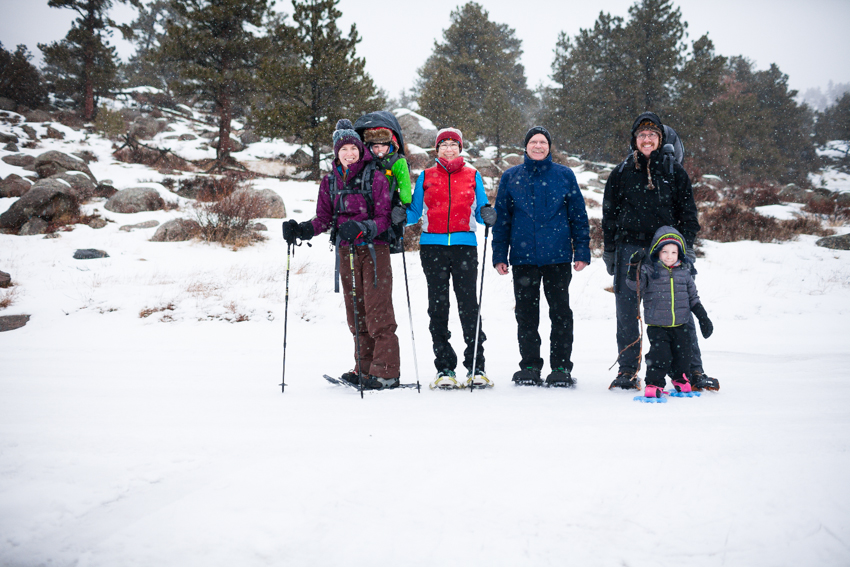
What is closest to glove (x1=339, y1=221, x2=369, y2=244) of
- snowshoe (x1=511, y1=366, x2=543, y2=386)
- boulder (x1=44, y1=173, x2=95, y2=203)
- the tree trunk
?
snowshoe (x1=511, y1=366, x2=543, y2=386)

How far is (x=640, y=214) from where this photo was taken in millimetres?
3473

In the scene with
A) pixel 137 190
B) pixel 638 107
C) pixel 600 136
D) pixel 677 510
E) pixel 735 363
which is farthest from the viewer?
pixel 600 136

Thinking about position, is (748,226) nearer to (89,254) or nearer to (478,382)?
(478,382)

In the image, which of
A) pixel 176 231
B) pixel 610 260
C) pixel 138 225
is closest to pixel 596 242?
pixel 610 260

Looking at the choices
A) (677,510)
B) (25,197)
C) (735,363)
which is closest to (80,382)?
(677,510)

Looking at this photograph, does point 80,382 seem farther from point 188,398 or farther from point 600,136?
point 600,136

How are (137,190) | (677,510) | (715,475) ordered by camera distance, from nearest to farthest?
(677,510) < (715,475) < (137,190)

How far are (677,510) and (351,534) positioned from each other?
1304 millimetres

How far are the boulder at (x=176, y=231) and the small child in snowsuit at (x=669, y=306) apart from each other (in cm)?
944

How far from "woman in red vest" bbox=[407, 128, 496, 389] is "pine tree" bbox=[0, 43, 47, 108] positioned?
32.0 meters

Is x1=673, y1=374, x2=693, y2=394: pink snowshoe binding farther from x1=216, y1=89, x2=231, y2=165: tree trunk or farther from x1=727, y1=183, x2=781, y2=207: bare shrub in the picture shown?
x1=216, y1=89, x2=231, y2=165: tree trunk

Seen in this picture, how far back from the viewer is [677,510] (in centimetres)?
174

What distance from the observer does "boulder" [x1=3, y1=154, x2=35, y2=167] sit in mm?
14695

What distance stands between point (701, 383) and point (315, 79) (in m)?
16.5
